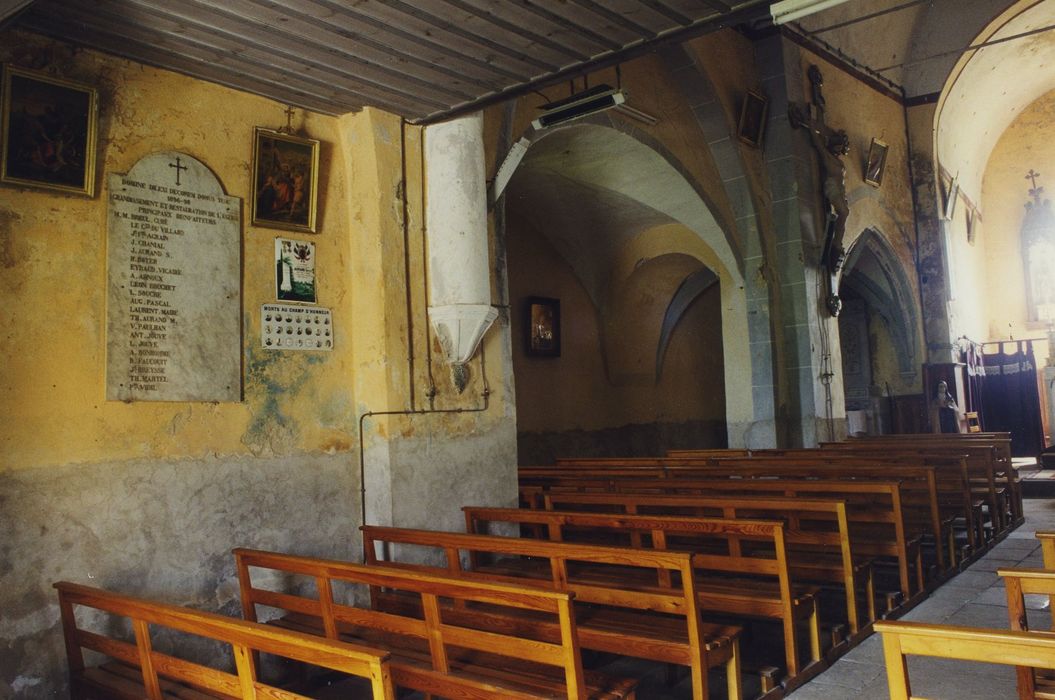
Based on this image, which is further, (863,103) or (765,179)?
(863,103)

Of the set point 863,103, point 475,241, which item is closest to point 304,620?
point 475,241

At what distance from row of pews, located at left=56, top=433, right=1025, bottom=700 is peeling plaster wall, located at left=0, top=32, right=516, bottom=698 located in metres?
0.19

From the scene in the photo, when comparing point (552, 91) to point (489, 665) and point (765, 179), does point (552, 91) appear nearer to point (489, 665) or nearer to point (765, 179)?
point (765, 179)

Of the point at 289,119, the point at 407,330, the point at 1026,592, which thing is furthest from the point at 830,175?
the point at 1026,592

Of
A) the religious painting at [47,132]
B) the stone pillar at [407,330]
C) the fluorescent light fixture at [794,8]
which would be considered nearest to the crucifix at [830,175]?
the stone pillar at [407,330]

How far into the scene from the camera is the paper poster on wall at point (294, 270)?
4.64 m

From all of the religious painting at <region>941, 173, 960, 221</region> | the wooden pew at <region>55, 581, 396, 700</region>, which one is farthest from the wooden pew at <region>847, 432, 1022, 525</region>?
the religious painting at <region>941, 173, 960, 221</region>

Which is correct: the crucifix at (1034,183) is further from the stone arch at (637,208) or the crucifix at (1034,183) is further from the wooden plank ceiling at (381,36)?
the wooden plank ceiling at (381,36)

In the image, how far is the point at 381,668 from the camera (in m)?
2.20

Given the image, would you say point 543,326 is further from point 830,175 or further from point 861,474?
point 861,474

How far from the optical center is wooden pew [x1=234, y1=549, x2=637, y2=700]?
280 cm

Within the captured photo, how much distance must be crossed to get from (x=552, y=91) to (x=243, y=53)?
12.1 ft

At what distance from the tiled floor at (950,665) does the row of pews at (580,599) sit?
4.0 inches

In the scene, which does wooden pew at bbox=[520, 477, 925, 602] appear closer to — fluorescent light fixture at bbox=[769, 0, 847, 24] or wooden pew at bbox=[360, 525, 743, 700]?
wooden pew at bbox=[360, 525, 743, 700]
